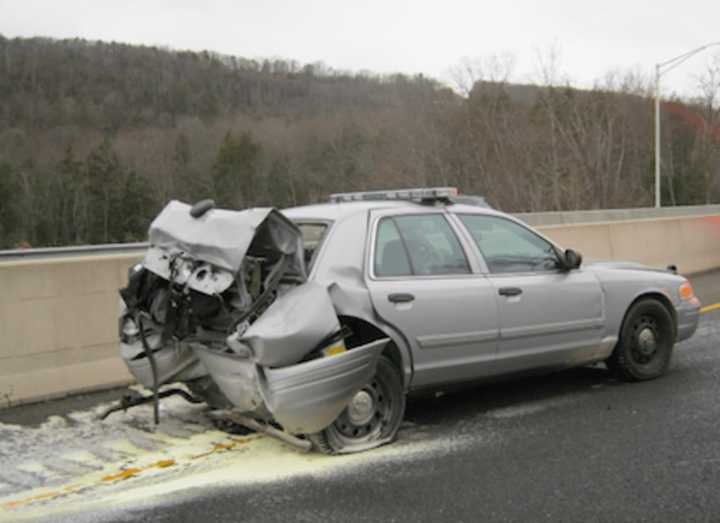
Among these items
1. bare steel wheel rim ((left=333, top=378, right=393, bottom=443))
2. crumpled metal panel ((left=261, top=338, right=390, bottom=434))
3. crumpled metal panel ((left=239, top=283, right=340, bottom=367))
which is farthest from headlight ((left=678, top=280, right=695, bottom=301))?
crumpled metal panel ((left=239, top=283, right=340, bottom=367))

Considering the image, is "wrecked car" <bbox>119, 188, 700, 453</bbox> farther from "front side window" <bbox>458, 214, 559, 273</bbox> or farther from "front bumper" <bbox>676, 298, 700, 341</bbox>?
"front bumper" <bbox>676, 298, 700, 341</bbox>

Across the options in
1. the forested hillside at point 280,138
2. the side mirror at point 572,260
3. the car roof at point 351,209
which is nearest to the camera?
the car roof at point 351,209

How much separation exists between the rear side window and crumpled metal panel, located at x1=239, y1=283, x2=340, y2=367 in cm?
65

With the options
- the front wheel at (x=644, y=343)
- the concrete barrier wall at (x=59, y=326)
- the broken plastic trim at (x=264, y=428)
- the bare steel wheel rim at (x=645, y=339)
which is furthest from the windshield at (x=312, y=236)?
the bare steel wheel rim at (x=645, y=339)

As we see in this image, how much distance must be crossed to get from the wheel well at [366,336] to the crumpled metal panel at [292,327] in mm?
366

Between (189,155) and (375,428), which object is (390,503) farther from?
(189,155)

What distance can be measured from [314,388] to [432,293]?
122 cm

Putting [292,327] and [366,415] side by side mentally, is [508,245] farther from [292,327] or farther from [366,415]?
[292,327]

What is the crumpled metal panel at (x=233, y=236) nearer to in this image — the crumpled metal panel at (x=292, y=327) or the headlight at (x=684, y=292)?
the crumpled metal panel at (x=292, y=327)

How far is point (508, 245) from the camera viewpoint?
19.9 feet

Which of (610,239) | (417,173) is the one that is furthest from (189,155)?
(610,239)

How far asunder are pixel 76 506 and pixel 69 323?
9.04 feet

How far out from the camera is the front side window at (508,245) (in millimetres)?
5883

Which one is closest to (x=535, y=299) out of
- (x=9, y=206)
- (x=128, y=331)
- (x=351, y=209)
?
(x=351, y=209)
